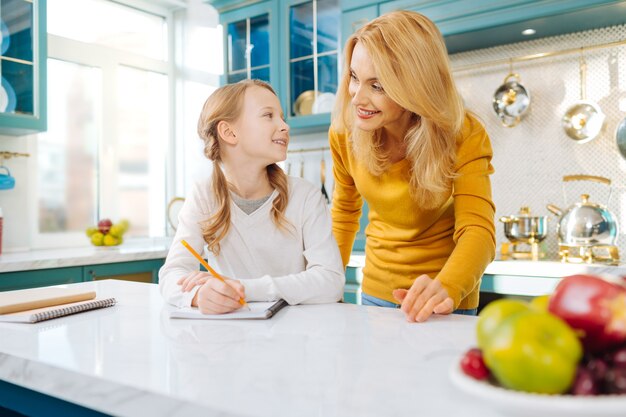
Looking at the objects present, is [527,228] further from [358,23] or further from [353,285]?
[358,23]

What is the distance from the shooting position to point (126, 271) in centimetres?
300

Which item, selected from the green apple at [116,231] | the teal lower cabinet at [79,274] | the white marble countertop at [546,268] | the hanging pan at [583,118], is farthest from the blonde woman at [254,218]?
the green apple at [116,231]

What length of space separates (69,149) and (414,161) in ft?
9.08

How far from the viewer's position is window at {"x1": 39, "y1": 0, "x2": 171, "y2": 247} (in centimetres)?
343

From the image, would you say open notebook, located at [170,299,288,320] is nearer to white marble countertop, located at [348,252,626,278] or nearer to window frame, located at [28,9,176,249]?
white marble countertop, located at [348,252,626,278]

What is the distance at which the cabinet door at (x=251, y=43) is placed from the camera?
339 centimetres

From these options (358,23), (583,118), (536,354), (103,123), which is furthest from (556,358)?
(103,123)

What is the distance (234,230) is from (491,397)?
3.41 ft

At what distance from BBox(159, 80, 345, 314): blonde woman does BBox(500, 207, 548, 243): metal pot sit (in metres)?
1.34

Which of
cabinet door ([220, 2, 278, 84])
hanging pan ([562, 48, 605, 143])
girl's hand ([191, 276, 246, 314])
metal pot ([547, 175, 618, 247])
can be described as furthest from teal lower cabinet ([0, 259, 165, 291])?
hanging pan ([562, 48, 605, 143])

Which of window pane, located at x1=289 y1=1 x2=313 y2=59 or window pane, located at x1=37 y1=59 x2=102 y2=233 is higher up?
window pane, located at x1=289 y1=1 x2=313 y2=59

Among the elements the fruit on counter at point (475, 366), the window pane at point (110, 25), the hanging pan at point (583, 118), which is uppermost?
the window pane at point (110, 25)

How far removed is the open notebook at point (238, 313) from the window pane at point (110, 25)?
2932 millimetres

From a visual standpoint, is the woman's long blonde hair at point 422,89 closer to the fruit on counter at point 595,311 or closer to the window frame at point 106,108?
the fruit on counter at point 595,311
